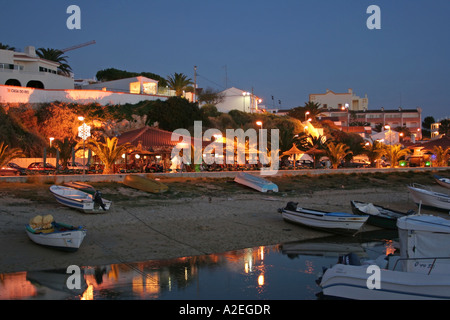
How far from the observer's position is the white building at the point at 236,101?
73688 mm

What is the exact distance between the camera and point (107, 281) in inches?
520

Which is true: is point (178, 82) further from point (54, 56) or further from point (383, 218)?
point (383, 218)

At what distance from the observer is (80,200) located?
19547 millimetres

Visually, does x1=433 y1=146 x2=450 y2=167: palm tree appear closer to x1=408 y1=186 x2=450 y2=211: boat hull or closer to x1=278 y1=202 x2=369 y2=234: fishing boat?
x1=408 y1=186 x2=450 y2=211: boat hull

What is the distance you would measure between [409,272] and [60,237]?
34.1 ft

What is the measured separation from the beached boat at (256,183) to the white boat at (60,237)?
15210mm

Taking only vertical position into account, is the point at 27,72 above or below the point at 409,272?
above

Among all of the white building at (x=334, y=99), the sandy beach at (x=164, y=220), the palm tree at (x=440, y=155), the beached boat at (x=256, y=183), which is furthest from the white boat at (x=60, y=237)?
the white building at (x=334, y=99)

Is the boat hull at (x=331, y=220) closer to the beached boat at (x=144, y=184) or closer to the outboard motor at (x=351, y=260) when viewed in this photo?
the outboard motor at (x=351, y=260)

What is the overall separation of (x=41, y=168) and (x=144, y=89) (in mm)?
28898

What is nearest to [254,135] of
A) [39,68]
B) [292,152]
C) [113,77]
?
[292,152]

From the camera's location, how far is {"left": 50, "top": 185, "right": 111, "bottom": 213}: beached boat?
1952cm

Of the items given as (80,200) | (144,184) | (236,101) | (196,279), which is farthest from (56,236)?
(236,101)
